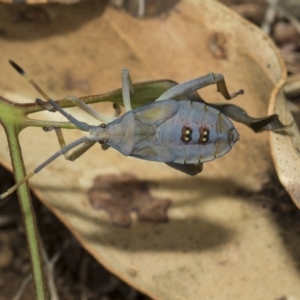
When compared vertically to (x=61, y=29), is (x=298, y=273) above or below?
below

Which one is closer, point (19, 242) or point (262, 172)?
point (262, 172)

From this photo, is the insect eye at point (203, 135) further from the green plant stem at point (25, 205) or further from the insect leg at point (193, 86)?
the green plant stem at point (25, 205)

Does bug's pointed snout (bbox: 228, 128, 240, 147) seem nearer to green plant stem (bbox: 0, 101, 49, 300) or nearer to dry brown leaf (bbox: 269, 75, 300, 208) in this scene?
dry brown leaf (bbox: 269, 75, 300, 208)

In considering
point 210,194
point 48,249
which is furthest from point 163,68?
point 48,249

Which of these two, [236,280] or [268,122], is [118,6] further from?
[236,280]

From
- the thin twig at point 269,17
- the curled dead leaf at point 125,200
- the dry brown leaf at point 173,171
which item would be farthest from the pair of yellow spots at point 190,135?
the thin twig at point 269,17
